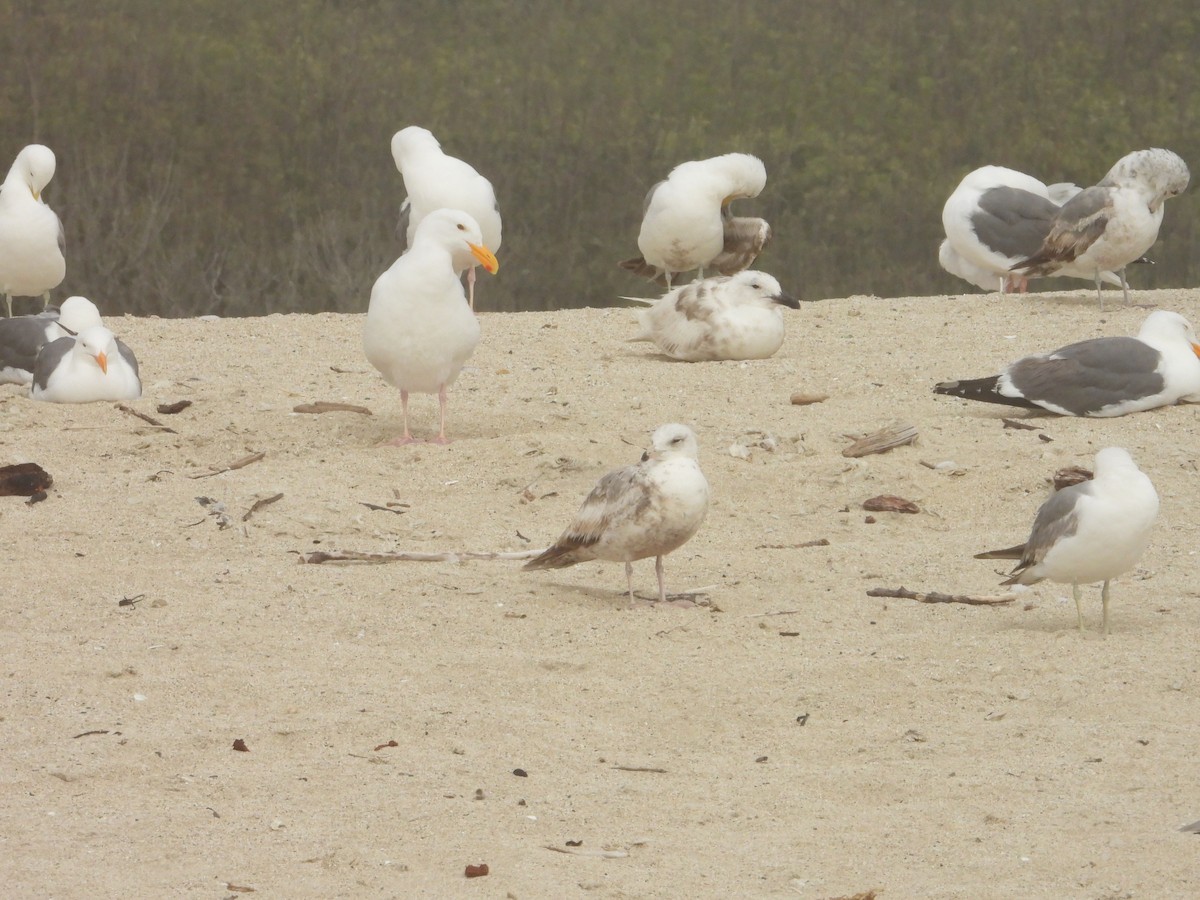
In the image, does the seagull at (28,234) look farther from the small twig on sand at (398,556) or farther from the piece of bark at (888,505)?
the piece of bark at (888,505)

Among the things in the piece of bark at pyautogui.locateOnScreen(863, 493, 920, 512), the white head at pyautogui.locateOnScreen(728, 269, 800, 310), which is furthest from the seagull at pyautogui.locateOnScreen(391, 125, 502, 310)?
the piece of bark at pyautogui.locateOnScreen(863, 493, 920, 512)

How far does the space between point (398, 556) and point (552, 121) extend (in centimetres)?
1188

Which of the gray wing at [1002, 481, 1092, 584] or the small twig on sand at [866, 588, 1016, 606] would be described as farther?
the small twig on sand at [866, 588, 1016, 606]

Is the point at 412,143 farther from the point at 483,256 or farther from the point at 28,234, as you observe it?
the point at 483,256

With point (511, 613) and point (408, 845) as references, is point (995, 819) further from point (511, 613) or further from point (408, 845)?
point (511, 613)

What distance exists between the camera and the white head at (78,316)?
9.15 m

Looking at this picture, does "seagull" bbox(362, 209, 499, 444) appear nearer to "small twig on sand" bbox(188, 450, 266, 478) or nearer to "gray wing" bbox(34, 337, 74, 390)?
"small twig on sand" bbox(188, 450, 266, 478)

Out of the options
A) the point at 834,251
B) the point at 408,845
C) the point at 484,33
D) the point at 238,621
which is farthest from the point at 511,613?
the point at 484,33

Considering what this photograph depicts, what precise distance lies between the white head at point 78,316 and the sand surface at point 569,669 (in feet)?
2.42

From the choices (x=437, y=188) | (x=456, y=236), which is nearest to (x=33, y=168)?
(x=437, y=188)

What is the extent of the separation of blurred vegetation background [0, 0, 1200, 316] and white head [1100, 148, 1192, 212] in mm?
6091

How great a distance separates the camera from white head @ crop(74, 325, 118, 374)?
8.35 m

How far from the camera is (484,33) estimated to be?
18.1 metres

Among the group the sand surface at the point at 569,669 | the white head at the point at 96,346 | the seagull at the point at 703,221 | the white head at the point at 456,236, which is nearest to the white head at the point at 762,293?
the sand surface at the point at 569,669
